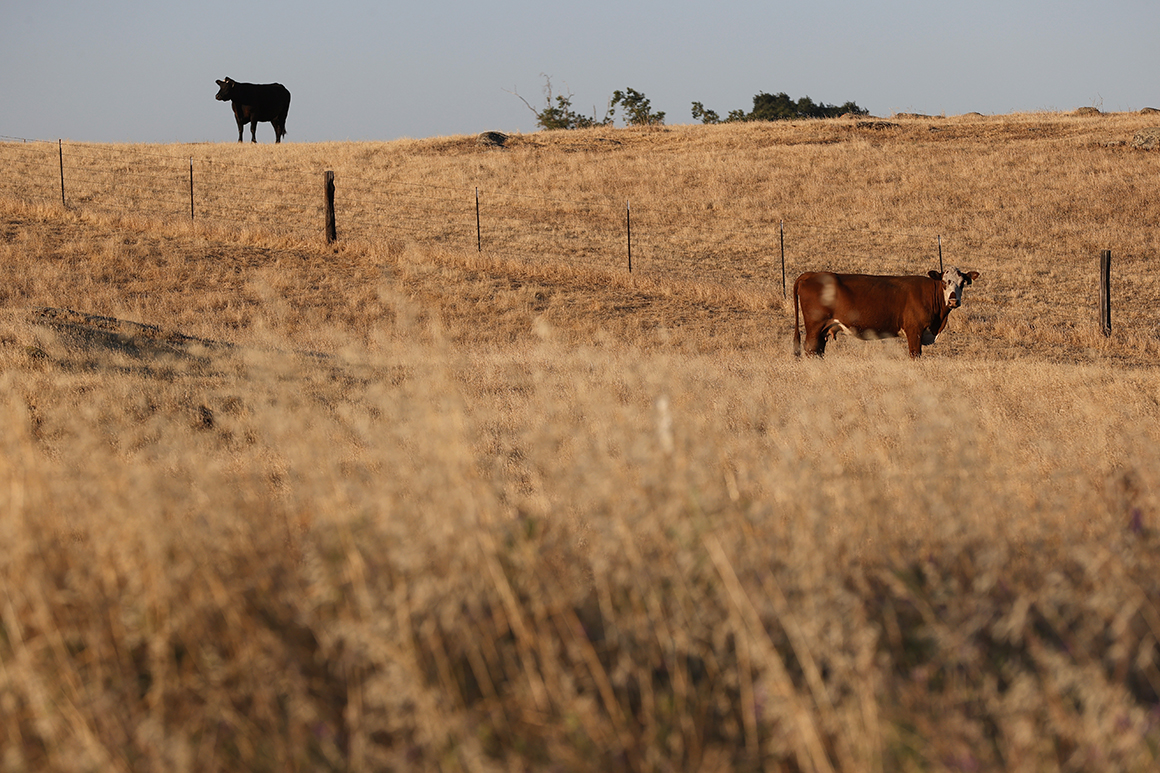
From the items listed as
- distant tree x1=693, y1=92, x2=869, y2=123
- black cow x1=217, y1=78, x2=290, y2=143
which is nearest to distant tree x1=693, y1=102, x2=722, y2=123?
distant tree x1=693, y1=92, x2=869, y2=123

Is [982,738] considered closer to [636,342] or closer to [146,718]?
[146,718]

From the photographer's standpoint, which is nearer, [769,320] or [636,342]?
[636,342]

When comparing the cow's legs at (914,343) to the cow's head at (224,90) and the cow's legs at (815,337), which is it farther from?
the cow's head at (224,90)

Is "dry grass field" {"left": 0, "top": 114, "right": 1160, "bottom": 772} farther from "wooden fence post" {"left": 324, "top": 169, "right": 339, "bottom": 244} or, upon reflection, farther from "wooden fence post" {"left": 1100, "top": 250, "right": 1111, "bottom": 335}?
"wooden fence post" {"left": 324, "top": 169, "right": 339, "bottom": 244}

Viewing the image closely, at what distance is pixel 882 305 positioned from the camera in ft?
44.7

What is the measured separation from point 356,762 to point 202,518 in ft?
Result: 4.37

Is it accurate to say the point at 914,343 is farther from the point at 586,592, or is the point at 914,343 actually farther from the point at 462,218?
the point at 462,218

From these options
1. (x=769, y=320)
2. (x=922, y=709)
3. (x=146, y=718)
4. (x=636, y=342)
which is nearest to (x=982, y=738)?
(x=922, y=709)

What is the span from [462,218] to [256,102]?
828 inches

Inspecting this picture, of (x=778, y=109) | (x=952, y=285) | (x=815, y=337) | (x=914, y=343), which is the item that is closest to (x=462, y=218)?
(x=815, y=337)

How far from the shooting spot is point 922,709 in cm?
243

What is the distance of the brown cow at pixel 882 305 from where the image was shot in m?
13.6

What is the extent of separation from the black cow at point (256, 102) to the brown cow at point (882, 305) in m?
37.3

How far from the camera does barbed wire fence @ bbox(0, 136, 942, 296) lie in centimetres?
2433
